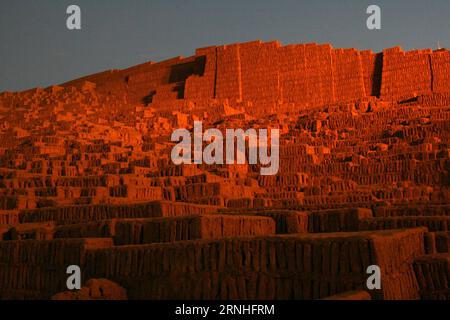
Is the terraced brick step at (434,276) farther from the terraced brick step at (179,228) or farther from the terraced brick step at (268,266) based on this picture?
the terraced brick step at (179,228)

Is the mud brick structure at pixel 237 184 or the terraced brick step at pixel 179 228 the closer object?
the mud brick structure at pixel 237 184

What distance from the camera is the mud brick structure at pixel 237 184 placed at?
8.17 m

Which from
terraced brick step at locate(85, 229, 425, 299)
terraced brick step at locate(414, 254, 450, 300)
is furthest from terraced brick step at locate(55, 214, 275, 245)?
terraced brick step at locate(414, 254, 450, 300)

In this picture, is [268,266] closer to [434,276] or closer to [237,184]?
[434,276]

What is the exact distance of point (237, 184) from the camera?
63.5ft

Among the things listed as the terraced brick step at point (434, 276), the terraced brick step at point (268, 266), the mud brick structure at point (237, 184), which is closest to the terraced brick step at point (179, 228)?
the mud brick structure at point (237, 184)

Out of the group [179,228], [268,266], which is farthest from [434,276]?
[179,228]

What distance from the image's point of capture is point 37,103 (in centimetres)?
4559

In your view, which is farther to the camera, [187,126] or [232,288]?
[187,126]

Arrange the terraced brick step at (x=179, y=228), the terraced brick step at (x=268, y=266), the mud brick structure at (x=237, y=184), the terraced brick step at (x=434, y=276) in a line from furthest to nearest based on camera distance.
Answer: the terraced brick step at (x=179, y=228), the terraced brick step at (x=434, y=276), the mud brick structure at (x=237, y=184), the terraced brick step at (x=268, y=266)
